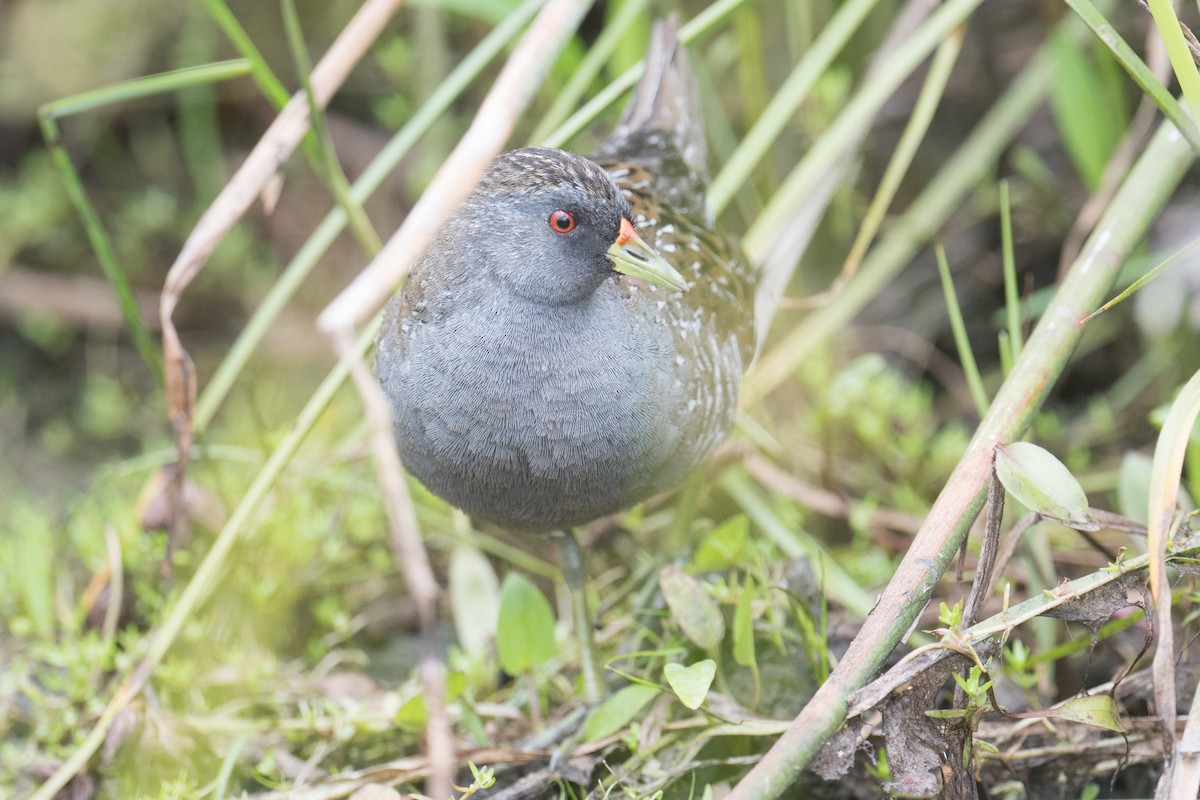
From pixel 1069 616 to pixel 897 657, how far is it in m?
0.56

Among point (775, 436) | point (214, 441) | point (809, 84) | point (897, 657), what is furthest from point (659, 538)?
point (214, 441)

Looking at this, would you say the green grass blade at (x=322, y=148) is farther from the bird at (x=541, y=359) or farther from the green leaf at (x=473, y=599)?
the green leaf at (x=473, y=599)

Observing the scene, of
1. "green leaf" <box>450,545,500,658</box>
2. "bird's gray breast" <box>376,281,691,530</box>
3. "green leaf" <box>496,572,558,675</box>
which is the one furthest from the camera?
"green leaf" <box>450,545,500,658</box>

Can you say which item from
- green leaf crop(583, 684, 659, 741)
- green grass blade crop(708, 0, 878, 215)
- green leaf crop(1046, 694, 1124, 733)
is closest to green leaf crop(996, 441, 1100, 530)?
green leaf crop(1046, 694, 1124, 733)

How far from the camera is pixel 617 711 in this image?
221 centimetres

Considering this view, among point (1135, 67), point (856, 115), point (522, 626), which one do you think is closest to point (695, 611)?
point (522, 626)

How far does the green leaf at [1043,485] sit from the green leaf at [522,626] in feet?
3.28

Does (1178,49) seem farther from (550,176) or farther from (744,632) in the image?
(744,632)

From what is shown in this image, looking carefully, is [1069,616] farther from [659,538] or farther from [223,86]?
[223,86]

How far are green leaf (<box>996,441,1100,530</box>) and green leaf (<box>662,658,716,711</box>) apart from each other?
0.57m

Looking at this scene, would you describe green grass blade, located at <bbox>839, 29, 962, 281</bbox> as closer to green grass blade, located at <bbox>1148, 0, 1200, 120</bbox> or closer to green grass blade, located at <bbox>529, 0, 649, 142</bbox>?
green grass blade, located at <bbox>529, 0, 649, 142</bbox>

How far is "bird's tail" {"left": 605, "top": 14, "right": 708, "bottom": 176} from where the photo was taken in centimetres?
315

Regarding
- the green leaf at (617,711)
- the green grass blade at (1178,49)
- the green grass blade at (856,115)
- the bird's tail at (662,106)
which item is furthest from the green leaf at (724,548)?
the green grass blade at (1178,49)

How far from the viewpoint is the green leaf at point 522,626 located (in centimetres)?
242
